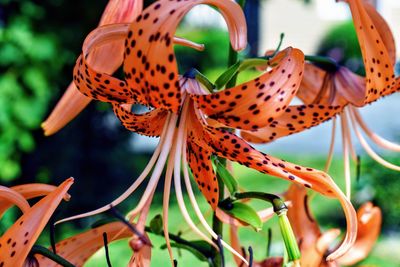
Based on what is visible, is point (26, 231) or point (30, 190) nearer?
point (26, 231)

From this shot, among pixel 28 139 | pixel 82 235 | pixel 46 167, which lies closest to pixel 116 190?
pixel 46 167

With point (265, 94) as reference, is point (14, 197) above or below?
below

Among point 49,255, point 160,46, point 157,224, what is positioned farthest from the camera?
point 157,224

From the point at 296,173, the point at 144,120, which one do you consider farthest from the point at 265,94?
the point at 144,120

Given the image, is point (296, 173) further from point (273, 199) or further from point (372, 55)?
point (372, 55)

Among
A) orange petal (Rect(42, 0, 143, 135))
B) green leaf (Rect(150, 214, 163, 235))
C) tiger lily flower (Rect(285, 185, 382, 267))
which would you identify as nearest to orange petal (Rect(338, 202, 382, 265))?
tiger lily flower (Rect(285, 185, 382, 267))

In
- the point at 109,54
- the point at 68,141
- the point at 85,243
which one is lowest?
the point at 68,141

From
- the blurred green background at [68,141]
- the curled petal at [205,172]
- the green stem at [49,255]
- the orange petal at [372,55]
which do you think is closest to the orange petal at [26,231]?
the green stem at [49,255]
